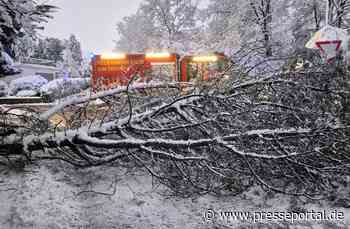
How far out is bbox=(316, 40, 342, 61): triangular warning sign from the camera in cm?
583

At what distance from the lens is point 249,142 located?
14.0 ft

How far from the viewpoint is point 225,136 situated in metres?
4.06

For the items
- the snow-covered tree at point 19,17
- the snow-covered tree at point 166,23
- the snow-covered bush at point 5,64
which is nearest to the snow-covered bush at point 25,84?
the snow-covered bush at point 5,64

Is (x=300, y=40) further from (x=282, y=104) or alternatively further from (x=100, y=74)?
(x=282, y=104)

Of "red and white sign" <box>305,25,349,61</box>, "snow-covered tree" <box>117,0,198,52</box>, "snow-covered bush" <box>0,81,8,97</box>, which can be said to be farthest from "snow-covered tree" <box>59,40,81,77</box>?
"red and white sign" <box>305,25,349,61</box>

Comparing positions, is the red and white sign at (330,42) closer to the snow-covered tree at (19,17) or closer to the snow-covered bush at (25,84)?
the snow-covered tree at (19,17)

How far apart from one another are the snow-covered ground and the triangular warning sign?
274 centimetres

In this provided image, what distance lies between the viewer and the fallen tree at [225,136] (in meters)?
4.16

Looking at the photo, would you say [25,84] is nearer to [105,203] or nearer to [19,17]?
[19,17]

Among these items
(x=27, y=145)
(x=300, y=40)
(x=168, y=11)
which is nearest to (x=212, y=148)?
(x=27, y=145)

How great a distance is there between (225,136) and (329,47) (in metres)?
3.31

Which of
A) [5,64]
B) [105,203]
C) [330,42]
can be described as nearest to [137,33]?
[5,64]

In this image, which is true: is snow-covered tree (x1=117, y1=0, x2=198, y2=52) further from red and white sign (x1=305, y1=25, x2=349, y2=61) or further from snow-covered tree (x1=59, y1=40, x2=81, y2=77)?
red and white sign (x1=305, y1=25, x2=349, y2=61)

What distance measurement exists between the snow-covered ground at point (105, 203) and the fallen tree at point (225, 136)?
225mm
